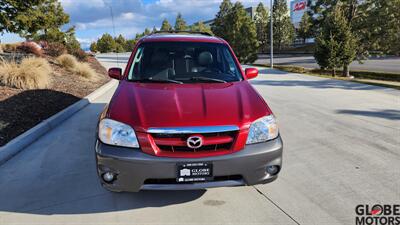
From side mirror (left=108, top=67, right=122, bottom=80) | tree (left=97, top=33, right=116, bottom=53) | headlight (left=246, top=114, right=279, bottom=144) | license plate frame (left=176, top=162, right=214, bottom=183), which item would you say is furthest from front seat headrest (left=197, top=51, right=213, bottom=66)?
tree (left=97, top=33, right=116, bottom=53)

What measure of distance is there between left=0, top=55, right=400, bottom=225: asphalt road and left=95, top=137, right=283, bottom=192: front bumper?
15.5 inches

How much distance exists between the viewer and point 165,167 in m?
2.87

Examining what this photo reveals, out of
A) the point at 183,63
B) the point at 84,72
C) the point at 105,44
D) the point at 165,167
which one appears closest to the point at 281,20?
the point at 105,44

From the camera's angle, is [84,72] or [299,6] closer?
[84,72]

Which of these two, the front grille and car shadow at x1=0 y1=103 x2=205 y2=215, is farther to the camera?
car shadow at x1=0 y1=103 x2=205 y2=215

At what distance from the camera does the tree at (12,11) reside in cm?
1240

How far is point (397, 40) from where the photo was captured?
49.5ft

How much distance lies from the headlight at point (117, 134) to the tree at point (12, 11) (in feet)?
37.8

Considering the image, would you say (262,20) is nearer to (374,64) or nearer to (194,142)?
(374,64)

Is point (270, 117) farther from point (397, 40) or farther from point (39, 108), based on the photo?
point (397, 40)

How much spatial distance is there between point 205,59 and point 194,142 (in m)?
1.85

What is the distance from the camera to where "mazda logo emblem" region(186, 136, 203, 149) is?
2932mm

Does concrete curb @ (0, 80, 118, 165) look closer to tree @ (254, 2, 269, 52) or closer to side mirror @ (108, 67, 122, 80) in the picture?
side mirror @ (108, 67, 122, 80)

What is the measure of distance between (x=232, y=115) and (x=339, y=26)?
15909 millimetres
